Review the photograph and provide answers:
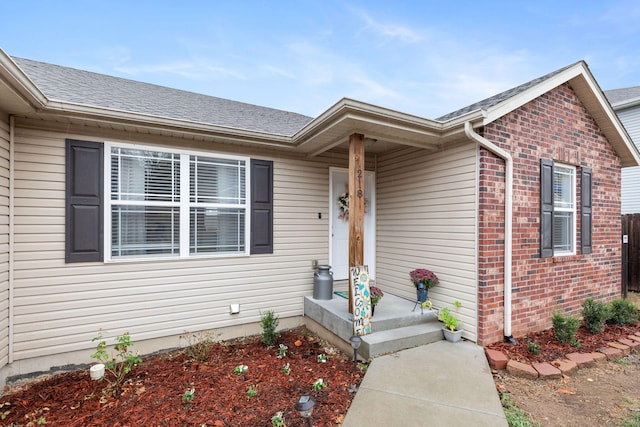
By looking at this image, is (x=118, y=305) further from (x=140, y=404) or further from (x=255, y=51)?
(x=255, y=51)

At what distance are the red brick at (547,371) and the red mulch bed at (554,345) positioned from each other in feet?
0.54

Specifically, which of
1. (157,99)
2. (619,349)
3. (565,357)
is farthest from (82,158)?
(619,349)

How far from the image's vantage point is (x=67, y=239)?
3330mm

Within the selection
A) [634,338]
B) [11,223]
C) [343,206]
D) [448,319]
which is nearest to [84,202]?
[11,223]

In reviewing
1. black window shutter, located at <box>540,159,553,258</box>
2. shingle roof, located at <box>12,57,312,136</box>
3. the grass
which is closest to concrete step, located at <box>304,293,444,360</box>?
the grass

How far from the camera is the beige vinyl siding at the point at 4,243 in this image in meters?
2.95

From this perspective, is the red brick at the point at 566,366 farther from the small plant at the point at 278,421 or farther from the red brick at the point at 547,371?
the small plant at the point at 278,421

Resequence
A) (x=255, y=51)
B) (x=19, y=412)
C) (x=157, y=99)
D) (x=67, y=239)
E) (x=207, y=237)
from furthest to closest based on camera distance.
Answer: (x=255, y=51) < (x=157, y=99) < (x=207, y=237) < (x=67, y=239) < (x=19, y=412)

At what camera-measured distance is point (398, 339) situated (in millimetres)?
3453

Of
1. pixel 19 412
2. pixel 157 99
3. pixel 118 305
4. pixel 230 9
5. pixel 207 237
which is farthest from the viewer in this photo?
pixel 230 9

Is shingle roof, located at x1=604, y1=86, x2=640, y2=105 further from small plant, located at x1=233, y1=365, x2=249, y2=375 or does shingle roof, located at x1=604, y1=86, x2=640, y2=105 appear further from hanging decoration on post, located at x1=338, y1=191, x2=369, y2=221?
small plant, located at x1=233, y1=365, x2=249, y2=375

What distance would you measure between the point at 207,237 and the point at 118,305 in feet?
4.39

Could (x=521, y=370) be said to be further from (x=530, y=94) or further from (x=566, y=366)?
(x=530, y=94)

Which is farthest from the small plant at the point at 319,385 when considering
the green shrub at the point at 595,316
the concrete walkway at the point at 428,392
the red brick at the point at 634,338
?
the red brick at the point at 634,338
